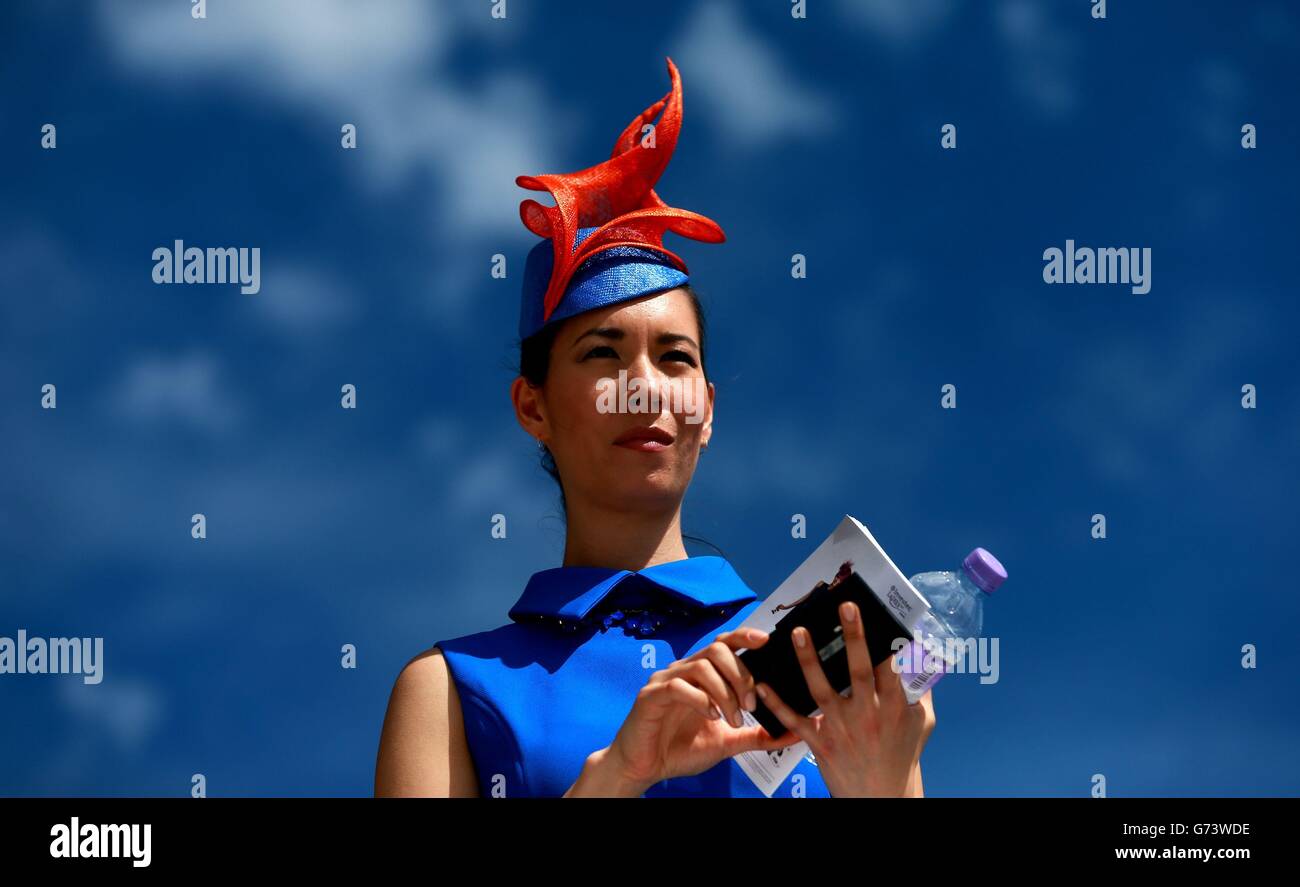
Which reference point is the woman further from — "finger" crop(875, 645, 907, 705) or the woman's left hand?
"finger" crop(875, 645, 907, 705)

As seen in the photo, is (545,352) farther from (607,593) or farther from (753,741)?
(753,741)

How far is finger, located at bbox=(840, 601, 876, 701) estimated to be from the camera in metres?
3.32

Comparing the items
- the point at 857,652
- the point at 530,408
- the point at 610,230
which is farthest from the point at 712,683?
the point at 610,230

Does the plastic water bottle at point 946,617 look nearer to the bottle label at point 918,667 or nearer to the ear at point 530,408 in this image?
the bottle label at point 918,667

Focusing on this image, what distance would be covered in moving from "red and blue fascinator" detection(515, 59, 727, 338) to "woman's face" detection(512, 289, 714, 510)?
79 millimetres

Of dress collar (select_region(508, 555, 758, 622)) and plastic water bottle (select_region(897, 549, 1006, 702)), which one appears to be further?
dress collar (select_region(508, 555, 758, 622))

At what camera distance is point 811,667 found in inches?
133

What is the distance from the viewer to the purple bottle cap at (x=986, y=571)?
3484mm

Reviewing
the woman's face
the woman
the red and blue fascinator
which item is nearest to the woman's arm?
the woman

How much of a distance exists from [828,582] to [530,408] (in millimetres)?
1562
